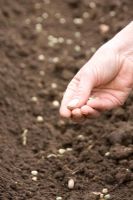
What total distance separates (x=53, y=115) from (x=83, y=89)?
1.16 meters

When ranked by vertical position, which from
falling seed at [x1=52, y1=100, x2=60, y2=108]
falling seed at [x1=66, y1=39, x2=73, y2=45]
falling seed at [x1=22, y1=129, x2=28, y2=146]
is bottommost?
falling seed at [x1=22, y1=129, x2=28, y2=146]

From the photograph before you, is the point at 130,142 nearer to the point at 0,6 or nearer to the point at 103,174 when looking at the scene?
the point at 103,174

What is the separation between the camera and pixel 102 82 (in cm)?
237

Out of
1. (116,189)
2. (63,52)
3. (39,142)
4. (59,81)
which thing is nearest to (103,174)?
(116,189)

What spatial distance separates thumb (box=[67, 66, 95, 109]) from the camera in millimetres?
2148

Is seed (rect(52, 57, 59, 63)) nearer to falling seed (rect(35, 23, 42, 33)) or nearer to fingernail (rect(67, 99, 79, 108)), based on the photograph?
falling seed (rect(35, 23, 42, 33))

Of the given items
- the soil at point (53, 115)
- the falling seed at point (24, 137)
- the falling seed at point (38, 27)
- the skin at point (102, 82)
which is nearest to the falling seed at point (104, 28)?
the soil at point (53, 115)

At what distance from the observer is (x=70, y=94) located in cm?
225

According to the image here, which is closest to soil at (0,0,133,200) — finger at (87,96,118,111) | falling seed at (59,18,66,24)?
falling seed at (59,18,66,24)

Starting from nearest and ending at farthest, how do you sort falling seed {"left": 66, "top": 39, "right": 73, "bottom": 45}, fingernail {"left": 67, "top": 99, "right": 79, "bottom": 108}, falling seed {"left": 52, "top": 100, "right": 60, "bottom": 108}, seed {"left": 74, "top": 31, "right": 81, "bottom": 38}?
fingernail {"left": 67, "top": 99, "right": 79, "bottom": 108} < falling seed {"left": 52, "top": 100, "right": 60, "bottom": 108} < falling seed {"left": 66, "top": 39, "right": 73, "bottom": 45} < seed {"left": 74, "top": 31, "right": 81, "bottom": 38}

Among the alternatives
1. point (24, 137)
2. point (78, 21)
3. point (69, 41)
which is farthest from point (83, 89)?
point (78, 21)

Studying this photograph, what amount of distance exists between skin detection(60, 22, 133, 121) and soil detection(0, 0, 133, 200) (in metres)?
0.40

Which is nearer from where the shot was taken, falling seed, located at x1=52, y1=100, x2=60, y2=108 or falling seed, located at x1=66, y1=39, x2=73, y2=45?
falling seed, located at x1=52, y1=100, x2=60, y2=108

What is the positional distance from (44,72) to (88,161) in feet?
4.14
